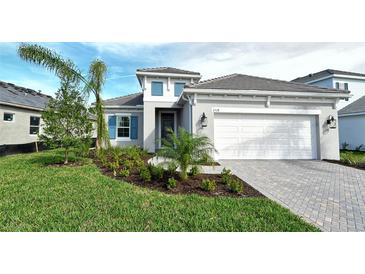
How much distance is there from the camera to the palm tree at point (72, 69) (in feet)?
28.1

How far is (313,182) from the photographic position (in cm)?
582

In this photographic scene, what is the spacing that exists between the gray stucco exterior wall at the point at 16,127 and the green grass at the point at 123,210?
9529mm

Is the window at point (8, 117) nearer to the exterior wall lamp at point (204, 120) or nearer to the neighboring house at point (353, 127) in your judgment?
the exterior wall lamp at point (204, 120)

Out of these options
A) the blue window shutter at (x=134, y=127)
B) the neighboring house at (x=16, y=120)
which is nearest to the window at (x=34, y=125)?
the neighboring house at (x=16, y=120)

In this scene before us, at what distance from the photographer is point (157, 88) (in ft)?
42.9

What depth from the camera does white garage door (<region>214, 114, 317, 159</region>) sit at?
31.1ft

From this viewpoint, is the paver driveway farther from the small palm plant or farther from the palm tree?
the palm tree

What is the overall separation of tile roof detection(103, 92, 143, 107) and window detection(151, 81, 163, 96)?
6.76ft

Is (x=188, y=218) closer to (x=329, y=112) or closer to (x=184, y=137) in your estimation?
(x=184, y=137)

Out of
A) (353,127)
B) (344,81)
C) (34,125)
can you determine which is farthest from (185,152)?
(344,81)

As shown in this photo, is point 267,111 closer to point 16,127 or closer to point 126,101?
point 126,101

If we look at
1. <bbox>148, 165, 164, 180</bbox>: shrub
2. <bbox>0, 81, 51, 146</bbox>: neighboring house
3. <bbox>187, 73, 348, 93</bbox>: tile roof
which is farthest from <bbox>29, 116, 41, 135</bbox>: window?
<bbox>148, 165, 164, 180</bbox>: shrub

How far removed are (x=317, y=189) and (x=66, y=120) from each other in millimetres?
9045

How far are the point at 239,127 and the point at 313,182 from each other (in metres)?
4.32
